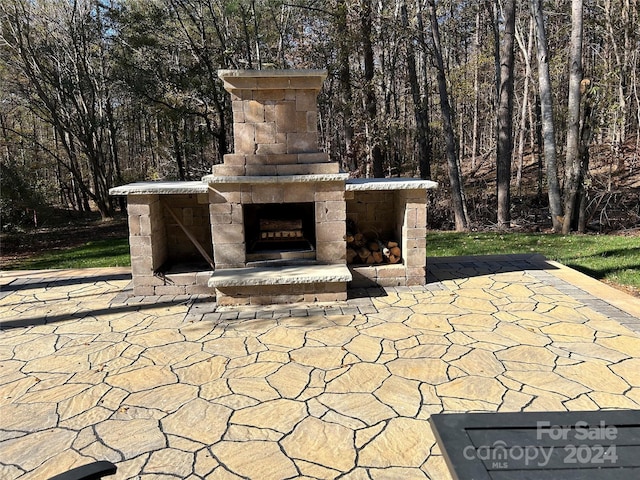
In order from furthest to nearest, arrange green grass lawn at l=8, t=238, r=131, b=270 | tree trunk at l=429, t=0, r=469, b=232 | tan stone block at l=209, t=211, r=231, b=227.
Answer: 1. tree trunk at l=429, t=0, r=469, b=232
2. green grass lawn at l=8, t=238, r=131, b=270
3. tan stone block at l=209, t=211, r=231, b=227

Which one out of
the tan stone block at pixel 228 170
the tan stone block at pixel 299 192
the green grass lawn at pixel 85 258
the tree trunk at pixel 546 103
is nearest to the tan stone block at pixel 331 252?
the tan stone block at pixel 299 192

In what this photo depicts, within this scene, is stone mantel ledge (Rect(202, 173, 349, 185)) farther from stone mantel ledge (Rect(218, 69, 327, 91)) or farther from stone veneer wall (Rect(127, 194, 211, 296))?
stone mantel ledge (Rect(218, 69, 327, 91))

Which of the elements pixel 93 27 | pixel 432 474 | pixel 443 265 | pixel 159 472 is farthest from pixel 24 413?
pixel 93 27

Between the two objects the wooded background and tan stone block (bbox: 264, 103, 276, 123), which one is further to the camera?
the wooded background

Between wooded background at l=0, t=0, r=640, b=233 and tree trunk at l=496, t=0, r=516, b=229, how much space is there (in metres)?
0.04

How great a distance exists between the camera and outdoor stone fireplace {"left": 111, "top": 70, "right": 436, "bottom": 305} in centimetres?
500

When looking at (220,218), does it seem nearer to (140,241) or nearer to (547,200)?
(140,241)

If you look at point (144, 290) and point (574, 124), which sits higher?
point (574, 124)

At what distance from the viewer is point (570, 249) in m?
7.47

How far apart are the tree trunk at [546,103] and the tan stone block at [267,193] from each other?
25.3 feet

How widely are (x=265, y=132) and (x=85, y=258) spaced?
555 cm

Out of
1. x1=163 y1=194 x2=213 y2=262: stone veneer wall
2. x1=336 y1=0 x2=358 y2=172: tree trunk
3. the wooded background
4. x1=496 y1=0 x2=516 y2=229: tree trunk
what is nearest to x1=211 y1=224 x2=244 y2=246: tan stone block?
x1=163 y1=194 x2=213 y2=262: stone veneer wall

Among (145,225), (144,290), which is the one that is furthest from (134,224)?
(144,290)

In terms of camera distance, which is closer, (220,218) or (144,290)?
(220,218)
